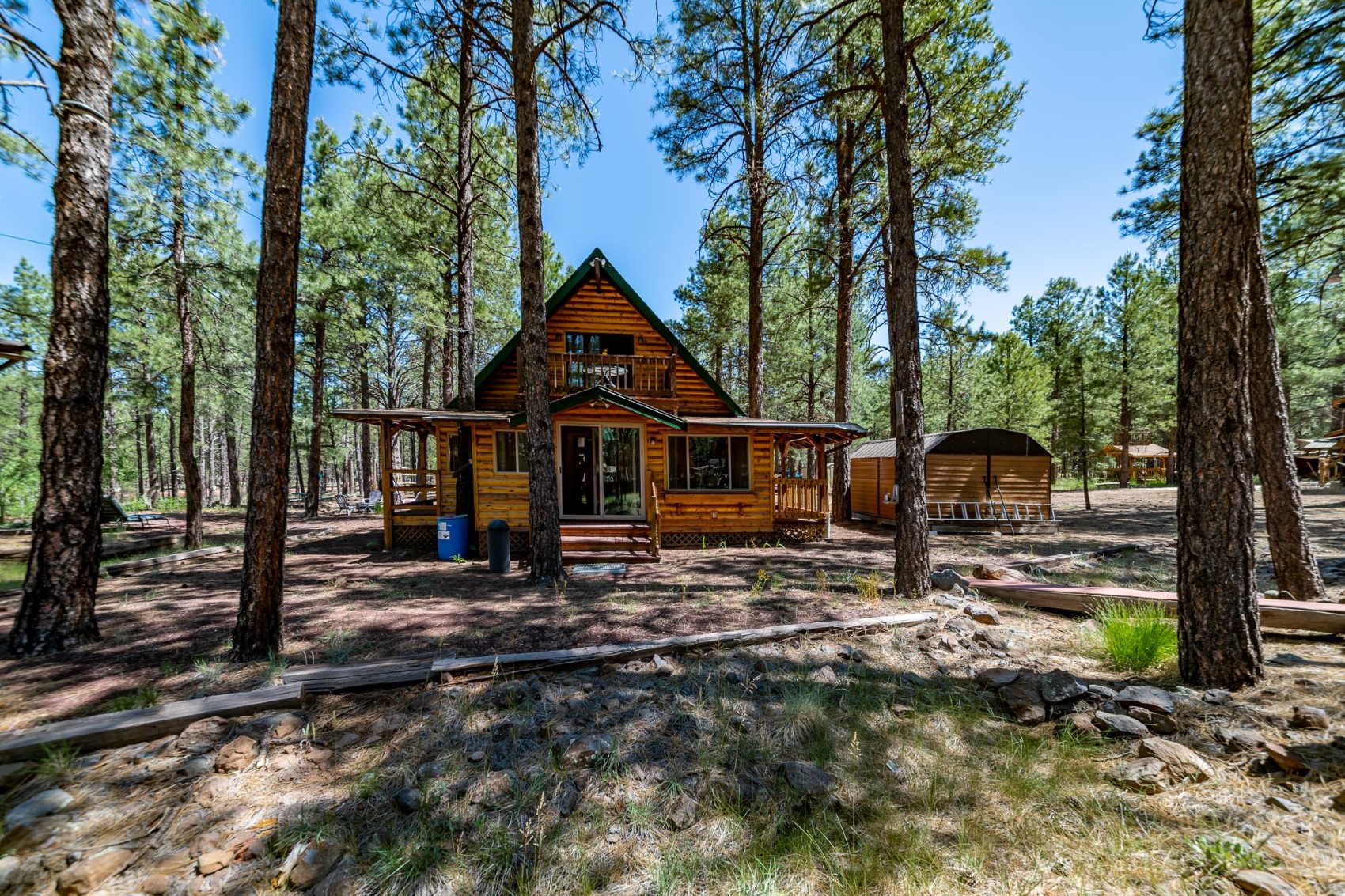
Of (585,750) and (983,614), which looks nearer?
(585,750)

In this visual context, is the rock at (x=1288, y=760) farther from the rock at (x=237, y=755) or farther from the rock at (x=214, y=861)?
the rock at (x=237, y=755)

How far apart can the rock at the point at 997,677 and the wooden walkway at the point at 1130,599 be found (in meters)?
2.42

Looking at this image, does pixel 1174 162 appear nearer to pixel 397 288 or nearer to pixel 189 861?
pixel 189 861

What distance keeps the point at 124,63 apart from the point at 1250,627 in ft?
53.8

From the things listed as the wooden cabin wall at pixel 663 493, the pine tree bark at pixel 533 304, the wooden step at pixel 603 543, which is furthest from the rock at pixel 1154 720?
the wooden cabin wall at pixel 663 493

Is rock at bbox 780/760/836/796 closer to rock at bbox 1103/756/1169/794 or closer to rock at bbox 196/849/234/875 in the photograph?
rock at bbox 1103/756/1169/794

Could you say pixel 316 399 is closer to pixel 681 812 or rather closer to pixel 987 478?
pixel 681 812

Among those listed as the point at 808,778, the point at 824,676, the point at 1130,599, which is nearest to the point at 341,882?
the point at 808,778

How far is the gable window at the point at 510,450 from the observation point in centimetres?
1069

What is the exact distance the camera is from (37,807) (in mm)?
2365

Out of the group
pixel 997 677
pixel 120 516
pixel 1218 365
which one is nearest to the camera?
pixel 1218 365

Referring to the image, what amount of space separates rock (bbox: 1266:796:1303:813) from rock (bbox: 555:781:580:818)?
3.48 metres

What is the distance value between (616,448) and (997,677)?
345 inches

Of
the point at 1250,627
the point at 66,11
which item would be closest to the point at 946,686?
the point at 1250,627
